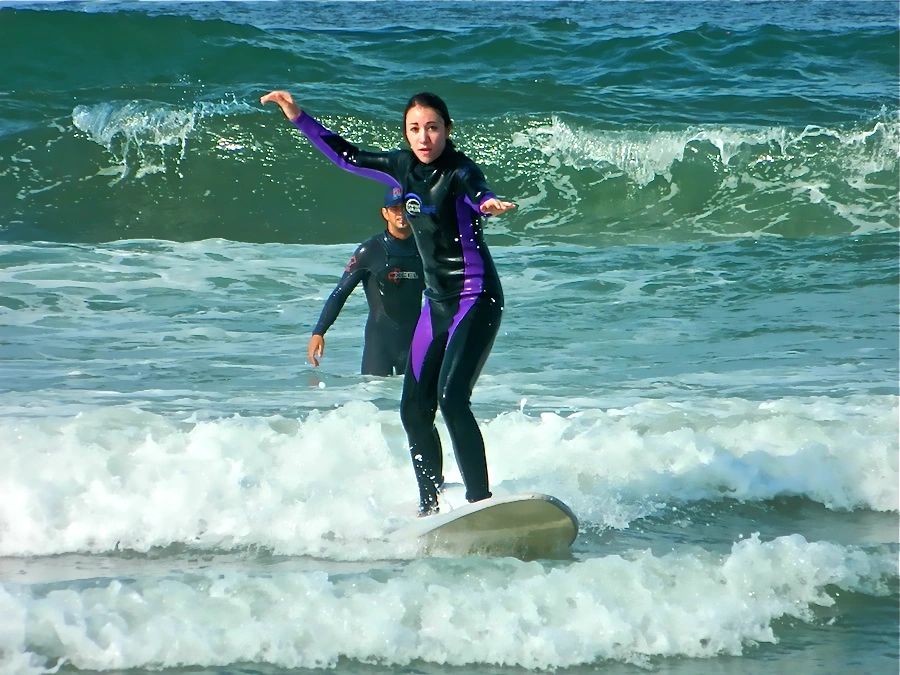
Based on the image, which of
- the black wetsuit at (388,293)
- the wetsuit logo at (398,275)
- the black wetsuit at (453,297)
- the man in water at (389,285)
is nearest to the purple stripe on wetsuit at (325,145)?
the black wetsuit at (453,297)

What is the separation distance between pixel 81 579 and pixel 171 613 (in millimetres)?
742

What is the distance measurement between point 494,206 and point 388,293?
313 centimetres

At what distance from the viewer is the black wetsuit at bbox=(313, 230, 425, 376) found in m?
7.36

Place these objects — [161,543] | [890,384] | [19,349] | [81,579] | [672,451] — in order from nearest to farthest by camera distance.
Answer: [81,579] < [161,543] < [672,451] < [890,384] < [19,349]

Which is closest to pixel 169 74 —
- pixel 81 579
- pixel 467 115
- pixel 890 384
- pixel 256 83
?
pixel 256 83

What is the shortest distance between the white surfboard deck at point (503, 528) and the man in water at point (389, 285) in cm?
239

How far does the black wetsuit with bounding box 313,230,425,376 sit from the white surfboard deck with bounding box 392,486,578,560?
247 cm

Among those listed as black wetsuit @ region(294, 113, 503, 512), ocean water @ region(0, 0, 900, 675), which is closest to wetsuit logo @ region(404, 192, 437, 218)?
black wetsuit @ region(294, 113, 503, 512)

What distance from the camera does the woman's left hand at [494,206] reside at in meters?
4.36

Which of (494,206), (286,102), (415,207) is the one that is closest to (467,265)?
(415,207)

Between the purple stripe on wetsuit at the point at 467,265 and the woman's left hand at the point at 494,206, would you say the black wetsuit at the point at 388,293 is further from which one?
the woman's left hand at the point at 494,206

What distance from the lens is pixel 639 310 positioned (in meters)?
10.4

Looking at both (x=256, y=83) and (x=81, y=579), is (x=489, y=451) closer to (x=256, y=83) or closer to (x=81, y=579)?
(x=81, y=579)

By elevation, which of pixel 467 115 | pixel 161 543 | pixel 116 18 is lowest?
pixel 161 543
